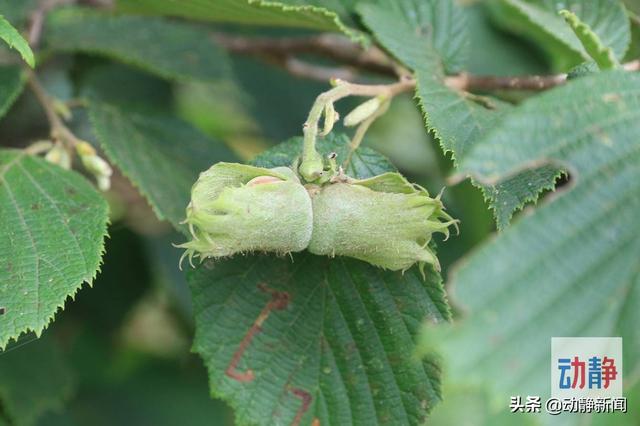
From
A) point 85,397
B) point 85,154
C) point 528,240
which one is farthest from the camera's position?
point 85,397

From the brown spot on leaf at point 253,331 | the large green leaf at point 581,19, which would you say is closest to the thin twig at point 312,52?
the large green leaf at point 581,19

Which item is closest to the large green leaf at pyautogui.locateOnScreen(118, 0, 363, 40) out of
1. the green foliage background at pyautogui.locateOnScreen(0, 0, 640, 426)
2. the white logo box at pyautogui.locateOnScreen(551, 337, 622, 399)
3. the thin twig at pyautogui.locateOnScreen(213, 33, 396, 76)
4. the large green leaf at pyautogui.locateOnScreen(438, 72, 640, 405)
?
the green foliage background at pyautogui.locateOnScreen(0, 0, 640, 426)

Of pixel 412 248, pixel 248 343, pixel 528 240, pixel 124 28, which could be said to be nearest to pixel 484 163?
pixel 528 240

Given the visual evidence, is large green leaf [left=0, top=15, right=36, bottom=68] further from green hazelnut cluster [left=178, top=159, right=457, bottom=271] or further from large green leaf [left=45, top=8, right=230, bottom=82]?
large green leaf [left=45, top=8, right=230, bottom=82]

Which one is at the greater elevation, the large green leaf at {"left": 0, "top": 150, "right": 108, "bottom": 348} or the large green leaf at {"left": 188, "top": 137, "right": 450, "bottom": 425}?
the large green leaf at {"left": 0, "top": 150, "right": 108, "bottom": 348}

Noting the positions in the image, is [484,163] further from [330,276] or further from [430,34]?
[430,34]

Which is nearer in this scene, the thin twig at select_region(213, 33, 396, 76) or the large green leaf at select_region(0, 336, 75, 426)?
the large green leaf at select_region(0, 336, 75, 426)

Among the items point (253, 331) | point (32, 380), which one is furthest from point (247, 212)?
point (32, 380)

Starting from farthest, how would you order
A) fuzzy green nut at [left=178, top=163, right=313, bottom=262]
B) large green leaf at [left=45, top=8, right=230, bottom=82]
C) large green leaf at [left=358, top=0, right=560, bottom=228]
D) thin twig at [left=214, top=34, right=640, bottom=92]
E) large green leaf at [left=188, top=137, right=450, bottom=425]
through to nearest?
thin twig at [left=214, top=34, right=640, bottom=92]
large green leaf at [left=45, top=8, right=230, bottom=82]
large green leaf at [left=188, top=137, right=450, bottom=425]
large green leaf at [left=358, top=0, right=560, bottom=228]
fuzzy green nut at [left=178, top=163, right=313, bottom=262]
